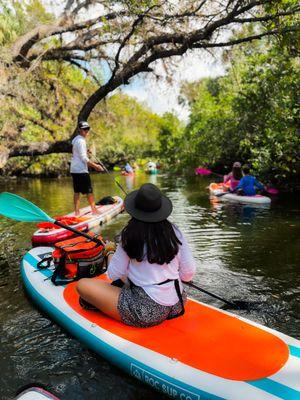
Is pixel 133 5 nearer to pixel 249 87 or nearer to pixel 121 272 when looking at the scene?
pixel 121 272

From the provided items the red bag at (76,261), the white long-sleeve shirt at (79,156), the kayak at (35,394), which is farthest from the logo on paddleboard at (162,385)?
the white long-sleeve shirt at (79,156)

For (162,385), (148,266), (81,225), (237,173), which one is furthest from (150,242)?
(237,173)

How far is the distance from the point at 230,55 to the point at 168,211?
20.7 ft

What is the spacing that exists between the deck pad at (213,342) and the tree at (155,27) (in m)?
4.53

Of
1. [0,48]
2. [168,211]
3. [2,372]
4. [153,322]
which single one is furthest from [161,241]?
[0,48]

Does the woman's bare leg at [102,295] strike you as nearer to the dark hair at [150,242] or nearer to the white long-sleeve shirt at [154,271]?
the white long-sleeve shirt at [154,271]

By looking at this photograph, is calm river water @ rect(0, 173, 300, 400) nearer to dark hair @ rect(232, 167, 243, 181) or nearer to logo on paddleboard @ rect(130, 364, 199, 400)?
logo on paddleboard @ rect(130, 364, 199, 400)

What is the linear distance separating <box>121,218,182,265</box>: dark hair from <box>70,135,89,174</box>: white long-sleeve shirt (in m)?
4.96

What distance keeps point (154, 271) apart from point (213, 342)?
27.6 inches

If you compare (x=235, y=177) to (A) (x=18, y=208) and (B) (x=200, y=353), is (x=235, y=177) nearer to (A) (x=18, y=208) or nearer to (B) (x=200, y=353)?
(A) (x=18, y=208)

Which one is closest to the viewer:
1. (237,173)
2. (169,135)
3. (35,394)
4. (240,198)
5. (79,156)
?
(35,394)

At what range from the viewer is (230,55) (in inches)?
328

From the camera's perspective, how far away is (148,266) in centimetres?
313

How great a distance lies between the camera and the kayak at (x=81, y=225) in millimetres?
6907
